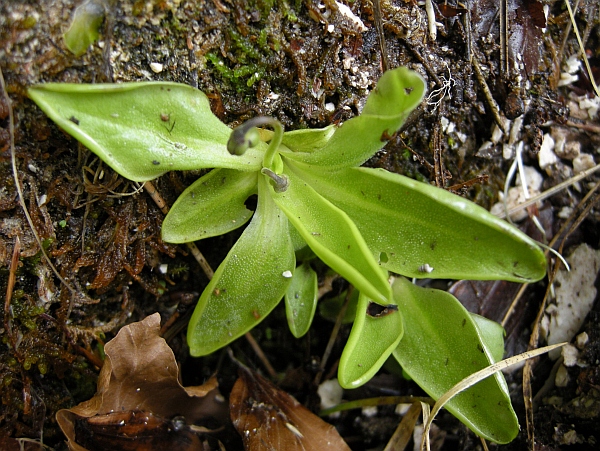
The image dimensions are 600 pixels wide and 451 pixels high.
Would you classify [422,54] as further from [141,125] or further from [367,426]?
→ [367,426]

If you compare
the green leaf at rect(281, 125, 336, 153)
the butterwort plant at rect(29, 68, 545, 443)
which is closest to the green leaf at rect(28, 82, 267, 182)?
the butterwort plant at rect(29, 68, 545, 443)

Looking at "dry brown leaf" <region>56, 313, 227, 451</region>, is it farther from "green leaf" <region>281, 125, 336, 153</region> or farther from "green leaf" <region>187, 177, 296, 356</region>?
"green leaf" <region>281, 125, 336, 153</region>

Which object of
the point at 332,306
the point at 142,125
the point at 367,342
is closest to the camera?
the point at 142,125

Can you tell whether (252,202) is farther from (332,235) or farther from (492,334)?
(492,334)

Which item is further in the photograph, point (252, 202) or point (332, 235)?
point (252, 202)

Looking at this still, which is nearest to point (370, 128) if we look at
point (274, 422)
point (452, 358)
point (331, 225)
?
point (331, 225)

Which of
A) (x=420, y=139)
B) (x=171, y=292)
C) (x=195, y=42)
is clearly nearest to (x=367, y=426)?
(x=171, y=292)
